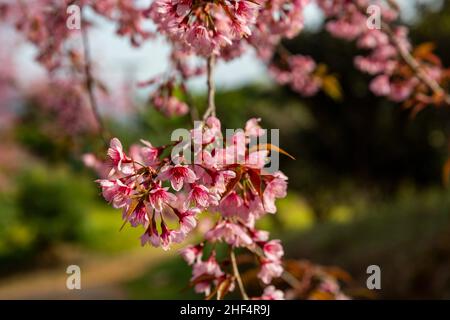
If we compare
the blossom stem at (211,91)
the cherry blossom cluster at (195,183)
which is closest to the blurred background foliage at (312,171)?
the blossom stem at (211,91)

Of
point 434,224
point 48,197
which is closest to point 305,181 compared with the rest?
point 48,197

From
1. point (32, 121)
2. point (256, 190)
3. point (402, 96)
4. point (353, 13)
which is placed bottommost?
point (256, 190)

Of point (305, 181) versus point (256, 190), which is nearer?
point (256, 190)

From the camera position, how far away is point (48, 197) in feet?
33.0

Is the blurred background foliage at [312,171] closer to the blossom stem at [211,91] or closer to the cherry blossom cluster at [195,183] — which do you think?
the blossom stem at [211,91]

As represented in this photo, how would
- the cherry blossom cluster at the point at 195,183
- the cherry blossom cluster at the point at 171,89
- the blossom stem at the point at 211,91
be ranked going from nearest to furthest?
the cherry blossom cluster at the point at 195,183 → the blossom stem at the point at 211,91 → the cherry blossom cluster at the point at 171,89

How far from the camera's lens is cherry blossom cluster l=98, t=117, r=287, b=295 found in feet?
3.54

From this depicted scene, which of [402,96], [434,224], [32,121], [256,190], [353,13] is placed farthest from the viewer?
[32,121]

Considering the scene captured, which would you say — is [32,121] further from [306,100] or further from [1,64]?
[306,100]

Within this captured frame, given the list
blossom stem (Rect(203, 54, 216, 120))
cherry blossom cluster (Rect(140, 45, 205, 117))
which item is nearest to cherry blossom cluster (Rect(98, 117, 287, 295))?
blossom stem (Rect(203, 54, 216, 120))

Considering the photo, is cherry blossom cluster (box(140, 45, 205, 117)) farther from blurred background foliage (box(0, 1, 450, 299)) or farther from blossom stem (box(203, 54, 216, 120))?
blurred background foliage (box(0, 1, 450, 299))

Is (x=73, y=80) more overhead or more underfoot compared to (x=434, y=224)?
more overhead

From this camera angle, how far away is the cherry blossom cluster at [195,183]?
1.08 m

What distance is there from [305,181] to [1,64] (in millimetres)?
7263
